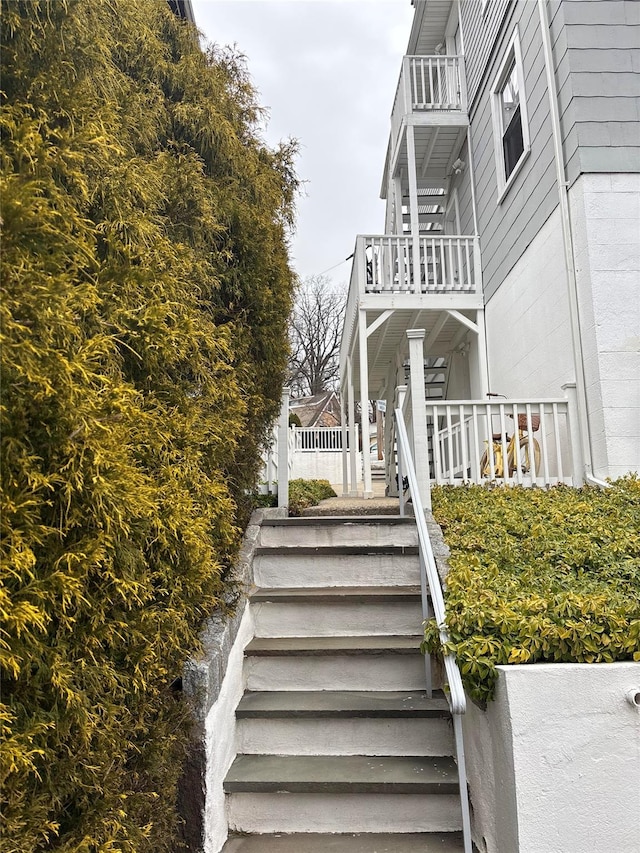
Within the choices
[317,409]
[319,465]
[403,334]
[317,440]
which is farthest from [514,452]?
[317,409]

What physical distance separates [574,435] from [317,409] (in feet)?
70.4

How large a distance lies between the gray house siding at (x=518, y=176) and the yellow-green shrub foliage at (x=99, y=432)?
448 cm

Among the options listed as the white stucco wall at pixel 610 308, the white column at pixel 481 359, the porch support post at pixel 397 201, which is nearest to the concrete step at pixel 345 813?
the white stucco wall at pixel 610 308

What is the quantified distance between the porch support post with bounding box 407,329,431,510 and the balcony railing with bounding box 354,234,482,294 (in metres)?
3.86

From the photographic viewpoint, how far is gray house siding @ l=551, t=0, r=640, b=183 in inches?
209

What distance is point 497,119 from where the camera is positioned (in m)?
7.58

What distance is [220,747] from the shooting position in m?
2.64

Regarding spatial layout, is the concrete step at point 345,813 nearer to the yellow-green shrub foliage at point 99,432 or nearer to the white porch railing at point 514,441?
the yellow-green shrub foliage at point 99,432

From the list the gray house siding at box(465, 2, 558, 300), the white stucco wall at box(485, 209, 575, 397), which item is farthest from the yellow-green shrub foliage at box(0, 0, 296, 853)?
the gray house siding at box(465, 2, 558, 300)

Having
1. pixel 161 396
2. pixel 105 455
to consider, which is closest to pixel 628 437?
pixel 161 396

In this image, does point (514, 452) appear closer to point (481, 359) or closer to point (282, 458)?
point (282, 458)

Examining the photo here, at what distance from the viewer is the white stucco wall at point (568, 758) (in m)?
2.12

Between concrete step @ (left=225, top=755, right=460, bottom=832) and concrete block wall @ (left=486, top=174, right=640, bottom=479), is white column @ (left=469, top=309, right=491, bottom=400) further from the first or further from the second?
concrete step @ (left=225, top=755, right=460, bottom=832)

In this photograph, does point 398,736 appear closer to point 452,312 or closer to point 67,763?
point 67,763
